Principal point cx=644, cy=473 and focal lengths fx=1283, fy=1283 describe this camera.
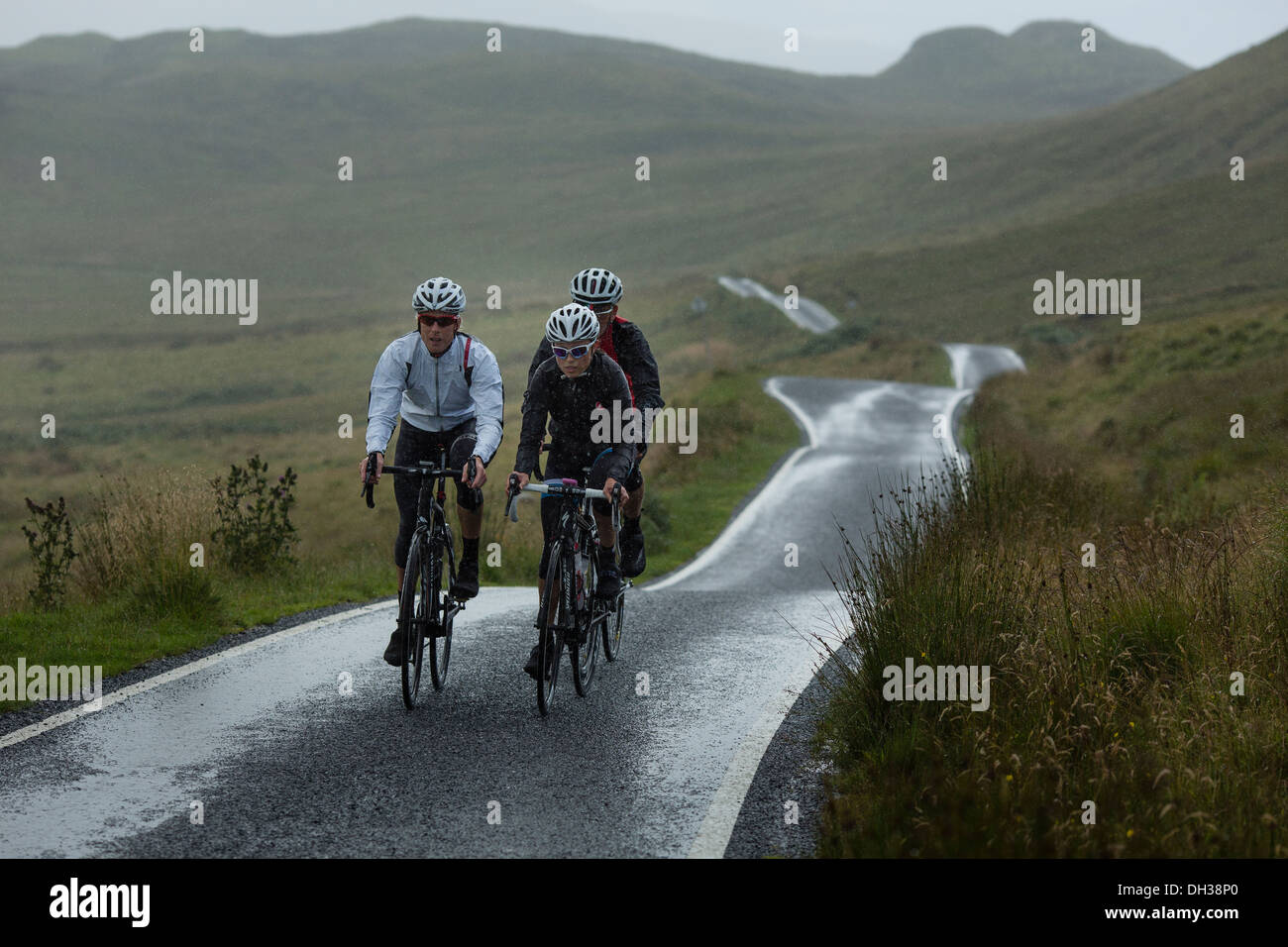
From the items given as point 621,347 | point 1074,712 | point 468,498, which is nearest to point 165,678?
point 468,498

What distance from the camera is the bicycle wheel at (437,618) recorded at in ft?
23.2

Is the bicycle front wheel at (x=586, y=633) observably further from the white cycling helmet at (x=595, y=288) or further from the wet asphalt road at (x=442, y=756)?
the white cycling helmet at (x=595, y=288)

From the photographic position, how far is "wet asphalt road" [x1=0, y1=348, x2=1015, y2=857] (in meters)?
4.97

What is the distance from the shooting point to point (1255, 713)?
18.4 feet

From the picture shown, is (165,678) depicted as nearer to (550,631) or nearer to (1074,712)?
(550,631)

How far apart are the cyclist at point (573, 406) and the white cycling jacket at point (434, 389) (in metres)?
0.22

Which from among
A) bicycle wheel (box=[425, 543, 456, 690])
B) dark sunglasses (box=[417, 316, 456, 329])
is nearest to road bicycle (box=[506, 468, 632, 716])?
bicycle wheel (box=[425, 543, 456, 690])

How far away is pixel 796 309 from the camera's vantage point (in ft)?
255

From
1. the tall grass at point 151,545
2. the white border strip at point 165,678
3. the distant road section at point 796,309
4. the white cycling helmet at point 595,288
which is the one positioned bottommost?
the white border strip at point 165,678

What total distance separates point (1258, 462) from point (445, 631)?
13.4 m

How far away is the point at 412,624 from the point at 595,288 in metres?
2.31

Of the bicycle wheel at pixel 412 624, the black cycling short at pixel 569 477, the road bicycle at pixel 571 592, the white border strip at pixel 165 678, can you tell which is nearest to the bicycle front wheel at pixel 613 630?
the road bicycle at pixel 571 592
